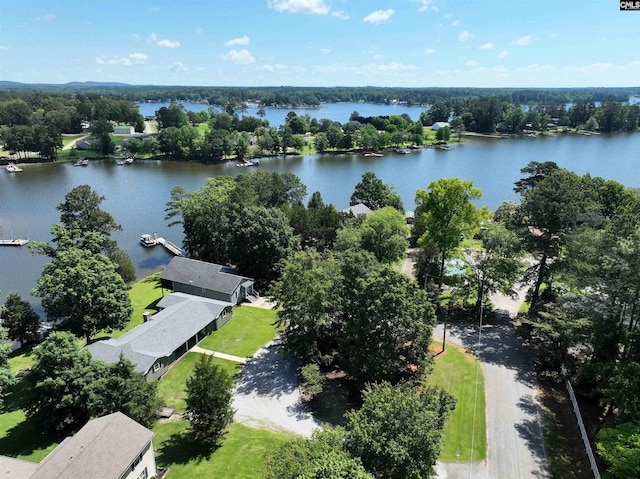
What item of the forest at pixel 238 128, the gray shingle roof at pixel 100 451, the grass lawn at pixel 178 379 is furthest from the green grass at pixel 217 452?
the forest at pixel 238 128

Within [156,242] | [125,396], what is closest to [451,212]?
[125,396]

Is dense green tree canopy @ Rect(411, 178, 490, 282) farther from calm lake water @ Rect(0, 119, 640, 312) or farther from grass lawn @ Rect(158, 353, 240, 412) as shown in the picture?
calm lake water @ Rect(0, 119, 640, 312)

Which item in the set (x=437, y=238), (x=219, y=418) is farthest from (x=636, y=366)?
(x=219, y=418)

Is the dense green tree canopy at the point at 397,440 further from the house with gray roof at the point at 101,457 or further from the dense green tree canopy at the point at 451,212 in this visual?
the dense green tree canopy at the point at 451,212

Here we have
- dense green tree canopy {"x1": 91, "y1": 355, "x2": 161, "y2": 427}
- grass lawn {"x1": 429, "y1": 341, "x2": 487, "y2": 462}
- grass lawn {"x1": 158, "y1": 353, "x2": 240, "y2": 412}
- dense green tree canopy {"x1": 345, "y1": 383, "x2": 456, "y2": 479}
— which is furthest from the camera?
grass lawn {"x1": 158, "y1": 353, "x2": 240, "y2": 412}

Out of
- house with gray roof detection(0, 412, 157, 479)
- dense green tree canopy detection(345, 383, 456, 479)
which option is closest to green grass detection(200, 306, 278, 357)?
house with gray roof detection(0, 412, 157, 479)

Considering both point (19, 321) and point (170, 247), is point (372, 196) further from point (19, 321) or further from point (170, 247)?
point (19, 321)
